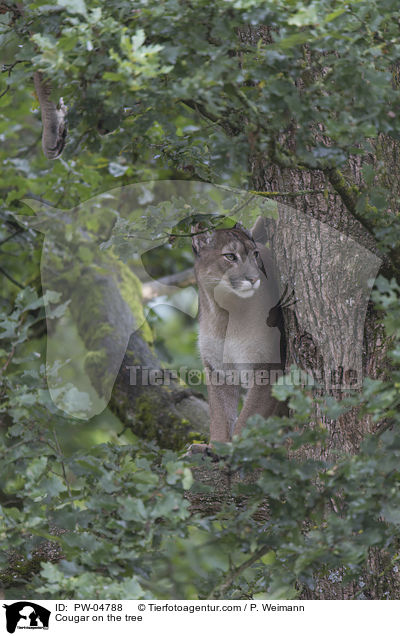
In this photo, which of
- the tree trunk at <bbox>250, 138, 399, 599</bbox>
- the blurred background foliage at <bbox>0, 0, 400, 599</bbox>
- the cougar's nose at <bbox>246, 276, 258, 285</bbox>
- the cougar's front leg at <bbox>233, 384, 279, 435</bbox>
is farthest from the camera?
the cougar's front leg at <bbox>233, 384, 279, 435</bbox>

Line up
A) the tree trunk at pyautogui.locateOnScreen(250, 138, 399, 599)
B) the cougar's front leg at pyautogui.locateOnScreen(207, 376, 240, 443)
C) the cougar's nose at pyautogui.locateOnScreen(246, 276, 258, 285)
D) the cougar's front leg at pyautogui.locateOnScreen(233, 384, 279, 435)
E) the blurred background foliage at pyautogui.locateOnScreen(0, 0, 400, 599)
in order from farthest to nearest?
the cougar's front leg at pyautogui.locateOnScreen(207, 376, 240, 443), the cougar's front leg at pyautogui.locateOnScreen(233, 384, 279, 435), the cougar's nose at pyautogui.locateOnScreen(246, 276, 258, 285), the tree trunk at pyautogui.locateOnScreen(250, 138, 399, 599), the blurred background foliage at pyautogui.locateOnScreen(0, 0, 400, 599)

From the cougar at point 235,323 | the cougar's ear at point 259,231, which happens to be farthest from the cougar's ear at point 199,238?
the cougar's ear at point 259,231

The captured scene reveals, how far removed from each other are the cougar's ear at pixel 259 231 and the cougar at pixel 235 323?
38mm

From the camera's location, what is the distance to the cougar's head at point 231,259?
336cm

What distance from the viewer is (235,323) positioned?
362 centimetres

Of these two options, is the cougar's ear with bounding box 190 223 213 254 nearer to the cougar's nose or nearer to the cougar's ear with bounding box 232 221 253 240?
the cougar's ear with bounding box 232 221 253 240

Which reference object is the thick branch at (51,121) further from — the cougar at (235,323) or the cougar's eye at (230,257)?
the cougar's eye at (230,257)

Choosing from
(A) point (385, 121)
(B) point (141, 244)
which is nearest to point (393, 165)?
(A) point (385, 121)

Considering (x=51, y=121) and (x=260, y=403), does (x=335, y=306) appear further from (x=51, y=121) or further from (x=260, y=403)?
(x=51, y=121)

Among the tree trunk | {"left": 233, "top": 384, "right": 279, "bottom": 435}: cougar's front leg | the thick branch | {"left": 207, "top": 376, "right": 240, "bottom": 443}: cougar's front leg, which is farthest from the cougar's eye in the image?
the thick branch

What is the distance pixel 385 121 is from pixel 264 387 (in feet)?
5.41

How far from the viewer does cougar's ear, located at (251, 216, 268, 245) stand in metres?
3.41

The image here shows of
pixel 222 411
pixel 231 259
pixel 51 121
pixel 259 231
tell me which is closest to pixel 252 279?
pixel 231 259

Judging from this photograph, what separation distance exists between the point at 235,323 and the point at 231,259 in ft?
1.27
